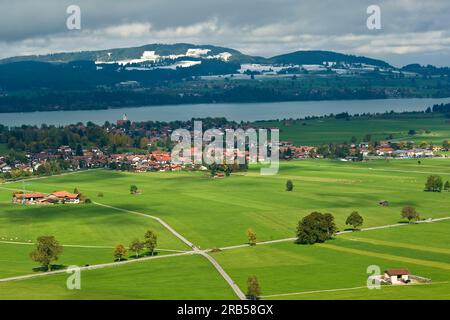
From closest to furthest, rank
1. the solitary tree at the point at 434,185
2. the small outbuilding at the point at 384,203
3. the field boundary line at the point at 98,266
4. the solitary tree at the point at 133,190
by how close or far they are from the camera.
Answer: the field boundary line at the point at 98,266, the small outbuilding at the point at 384,203, the solitary tree at the point at 434,185, the solitary tree at the point at 133,190

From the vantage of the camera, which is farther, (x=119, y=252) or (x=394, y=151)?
(x=394, y=151)

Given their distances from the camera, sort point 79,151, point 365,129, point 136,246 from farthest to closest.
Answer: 1. point 365,129
2. point 79,151
3. point 136,246

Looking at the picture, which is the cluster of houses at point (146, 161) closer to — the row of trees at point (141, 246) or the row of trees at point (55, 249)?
the row of trees at point (55, 249)

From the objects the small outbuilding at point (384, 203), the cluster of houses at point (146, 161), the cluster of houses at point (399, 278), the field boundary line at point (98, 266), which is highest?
the cluster of houses at point (399, 278)

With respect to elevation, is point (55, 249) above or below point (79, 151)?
above

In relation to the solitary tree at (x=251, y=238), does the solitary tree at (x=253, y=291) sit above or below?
above

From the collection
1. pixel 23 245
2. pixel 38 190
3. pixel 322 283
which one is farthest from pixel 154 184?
pixel 322 283

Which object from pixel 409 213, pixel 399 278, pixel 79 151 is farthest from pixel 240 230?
pixel 79 151

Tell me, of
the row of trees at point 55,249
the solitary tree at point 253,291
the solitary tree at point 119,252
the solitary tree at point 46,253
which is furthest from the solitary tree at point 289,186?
the solitary tree at point 253,291

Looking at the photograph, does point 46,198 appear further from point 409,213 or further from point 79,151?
point 79,151
